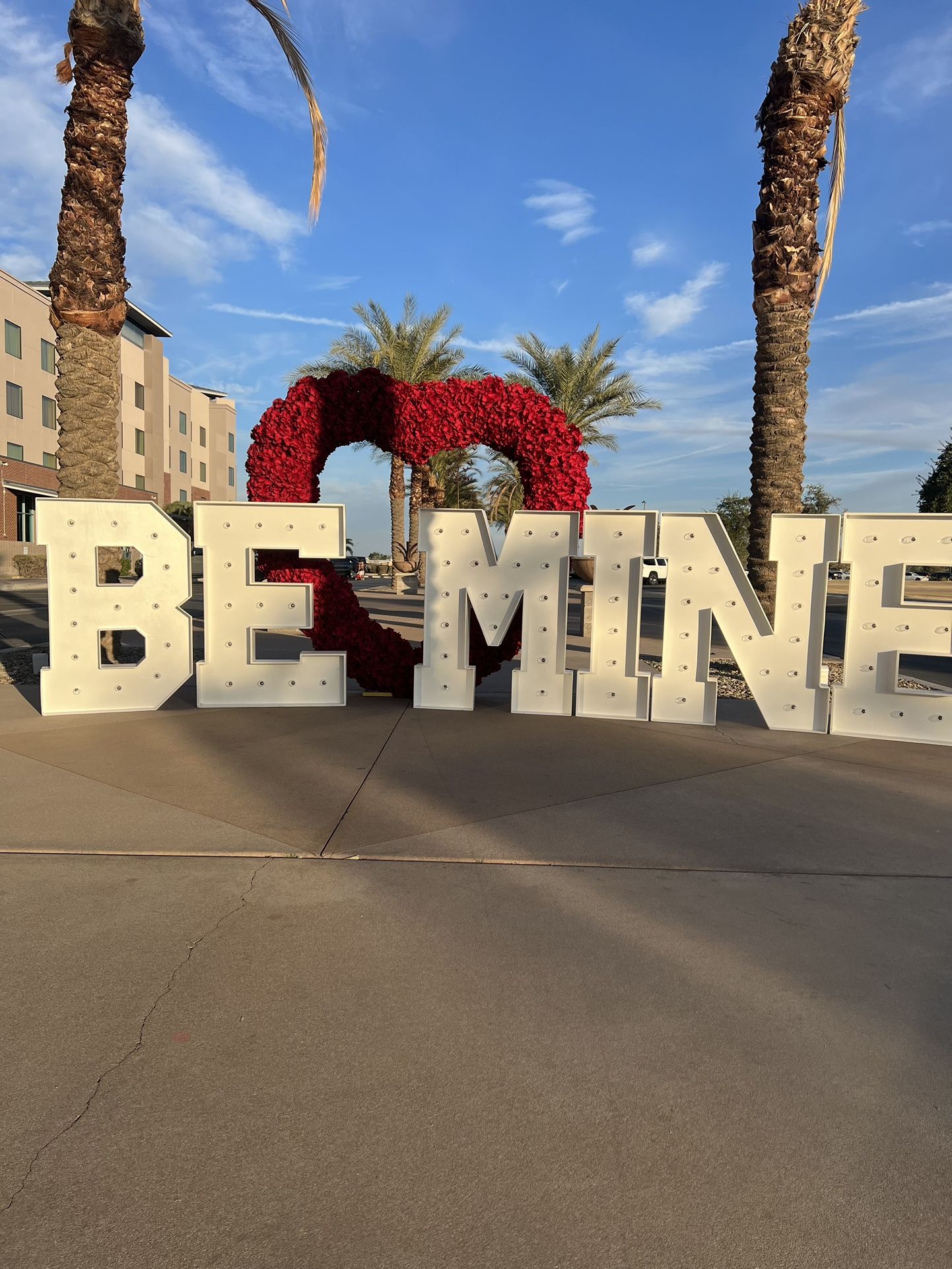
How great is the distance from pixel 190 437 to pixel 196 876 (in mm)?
70517

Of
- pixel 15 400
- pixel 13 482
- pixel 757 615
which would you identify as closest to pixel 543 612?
pixel 757 615

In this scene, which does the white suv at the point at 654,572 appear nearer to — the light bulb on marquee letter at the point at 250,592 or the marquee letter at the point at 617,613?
the marquee letter at the point at 617,613

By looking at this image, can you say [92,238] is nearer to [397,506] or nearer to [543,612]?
[543,612]

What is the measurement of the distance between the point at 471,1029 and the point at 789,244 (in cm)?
1053

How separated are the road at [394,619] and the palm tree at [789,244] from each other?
11.8ft

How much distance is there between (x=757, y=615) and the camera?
25.6 feet

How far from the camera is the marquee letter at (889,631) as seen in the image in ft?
24.5

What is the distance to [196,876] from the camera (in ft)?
13.4

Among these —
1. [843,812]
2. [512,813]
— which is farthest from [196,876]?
[843,812]

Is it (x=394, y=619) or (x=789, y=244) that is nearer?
(x=789, y=244)

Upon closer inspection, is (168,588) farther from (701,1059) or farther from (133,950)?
(701,1059)

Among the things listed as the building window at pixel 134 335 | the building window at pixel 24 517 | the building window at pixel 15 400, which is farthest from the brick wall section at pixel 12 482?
the building window at pixel 134 335

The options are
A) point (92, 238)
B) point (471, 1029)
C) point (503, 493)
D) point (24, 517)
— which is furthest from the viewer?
point (24, 517)

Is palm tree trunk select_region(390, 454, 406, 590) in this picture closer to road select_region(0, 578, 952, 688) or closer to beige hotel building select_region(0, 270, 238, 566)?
road select_region(0, 578, 952, 688)
